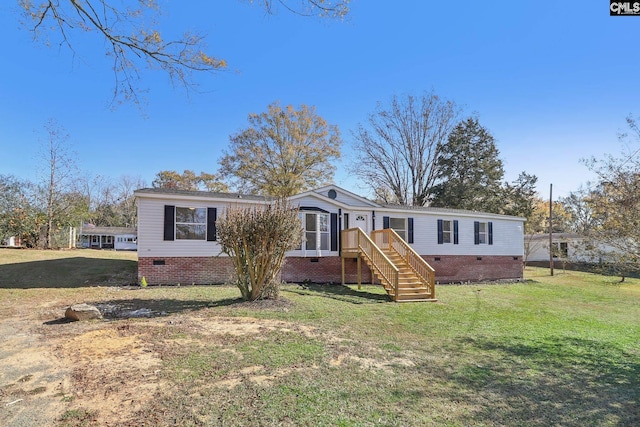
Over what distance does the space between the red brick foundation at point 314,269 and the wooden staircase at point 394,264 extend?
3.60 feet

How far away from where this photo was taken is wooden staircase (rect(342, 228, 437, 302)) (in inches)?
435

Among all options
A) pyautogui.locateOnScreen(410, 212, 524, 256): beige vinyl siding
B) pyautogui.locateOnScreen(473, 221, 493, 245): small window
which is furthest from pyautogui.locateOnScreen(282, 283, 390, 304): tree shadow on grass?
pyautogui.locateOnScreen(473, 221, 493, 245): small window

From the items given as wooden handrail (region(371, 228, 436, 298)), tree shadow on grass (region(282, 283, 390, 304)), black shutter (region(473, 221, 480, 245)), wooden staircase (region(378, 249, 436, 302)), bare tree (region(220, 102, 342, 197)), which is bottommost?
tree shadow on grass (region(282, 283, 390, 304))

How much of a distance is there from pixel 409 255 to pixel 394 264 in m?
0.64

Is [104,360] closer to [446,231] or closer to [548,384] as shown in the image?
[548,384]

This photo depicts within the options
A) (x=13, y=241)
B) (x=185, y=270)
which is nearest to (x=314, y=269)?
(x=185, y=270)

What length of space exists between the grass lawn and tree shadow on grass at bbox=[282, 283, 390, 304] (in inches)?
34.1

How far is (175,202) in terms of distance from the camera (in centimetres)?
1209

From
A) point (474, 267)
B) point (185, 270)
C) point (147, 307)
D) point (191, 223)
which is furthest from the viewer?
point (474, 267)

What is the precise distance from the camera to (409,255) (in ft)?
41.4

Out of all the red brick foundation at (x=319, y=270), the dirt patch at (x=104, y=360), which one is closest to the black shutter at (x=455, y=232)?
the red brick foundation at (x=319, y=270)

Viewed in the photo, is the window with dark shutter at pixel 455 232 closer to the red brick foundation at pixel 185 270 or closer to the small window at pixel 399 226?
the small window at pixel 399 226

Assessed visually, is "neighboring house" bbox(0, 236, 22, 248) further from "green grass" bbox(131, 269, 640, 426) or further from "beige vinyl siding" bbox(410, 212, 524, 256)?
"beige vinyl siding" bbox(410, 212, 524, 256)

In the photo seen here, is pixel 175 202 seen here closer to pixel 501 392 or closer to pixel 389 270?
pixel 389 270
